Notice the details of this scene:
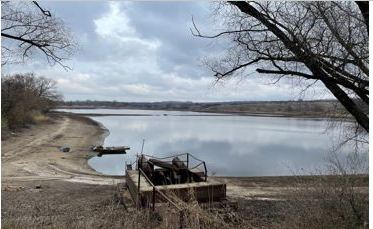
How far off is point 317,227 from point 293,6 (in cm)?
377

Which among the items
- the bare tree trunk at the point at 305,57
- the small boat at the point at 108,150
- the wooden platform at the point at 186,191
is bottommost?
the small boat at the point at 108,150

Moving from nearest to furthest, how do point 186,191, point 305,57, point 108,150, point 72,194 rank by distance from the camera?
point 305,57 < point 186,191 < point 72,194 < point 108,150

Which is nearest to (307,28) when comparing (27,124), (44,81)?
(27,124)

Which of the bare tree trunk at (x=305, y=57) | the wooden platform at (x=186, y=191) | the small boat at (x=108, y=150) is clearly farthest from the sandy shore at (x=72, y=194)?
the small boat at (x=108, y=150)

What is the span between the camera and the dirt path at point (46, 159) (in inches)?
894

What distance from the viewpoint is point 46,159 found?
30203mm

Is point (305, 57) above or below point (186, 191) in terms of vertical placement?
above

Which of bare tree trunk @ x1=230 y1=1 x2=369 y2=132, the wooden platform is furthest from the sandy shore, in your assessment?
bare tree trunk @ x1=230 y1=1 x2=369 y2=132

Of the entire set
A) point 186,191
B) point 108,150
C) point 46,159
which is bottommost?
point 108,150

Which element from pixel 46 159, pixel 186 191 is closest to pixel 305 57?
pixel 186 191

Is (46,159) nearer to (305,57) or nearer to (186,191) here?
(186,191)

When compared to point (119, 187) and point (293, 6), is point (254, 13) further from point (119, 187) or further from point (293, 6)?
point (119, 187)

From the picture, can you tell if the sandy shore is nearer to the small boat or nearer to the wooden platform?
the wooden platform

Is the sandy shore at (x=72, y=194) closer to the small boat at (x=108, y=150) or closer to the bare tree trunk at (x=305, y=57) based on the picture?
the bare tree trunk at (x=305, y=57)
